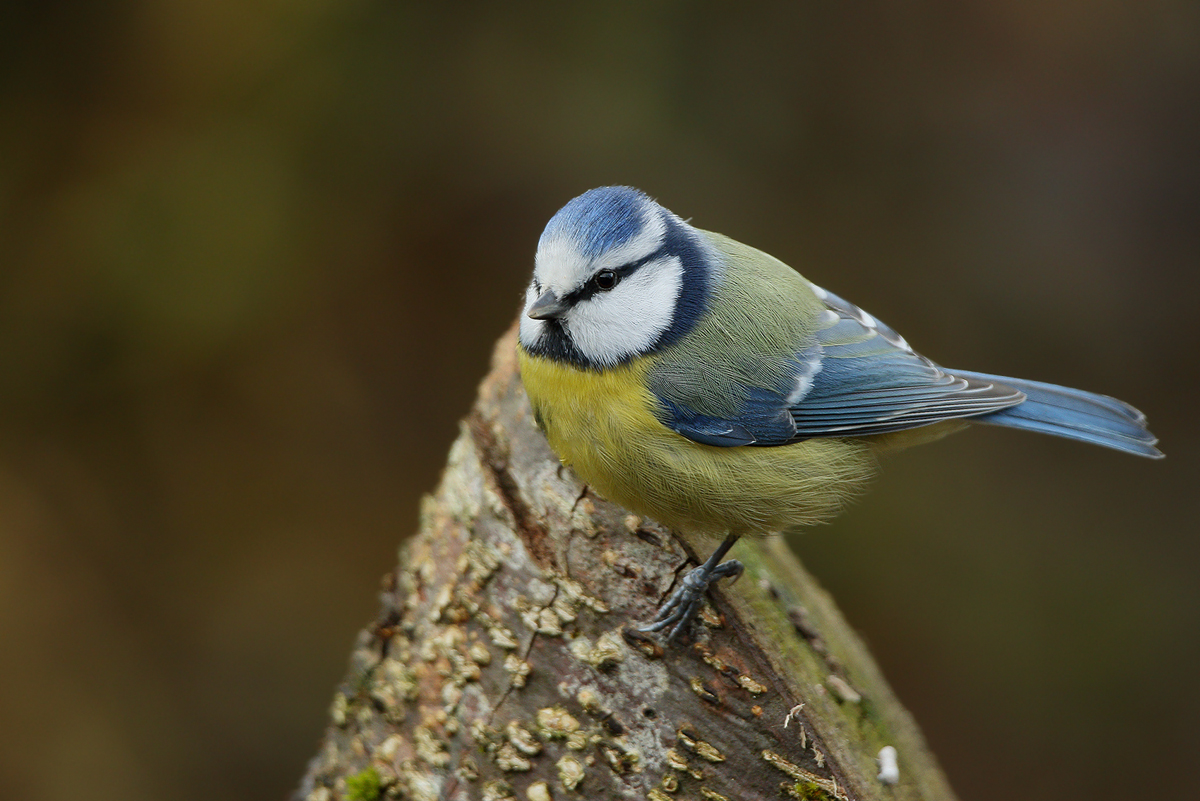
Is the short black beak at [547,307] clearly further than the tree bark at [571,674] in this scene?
Yes

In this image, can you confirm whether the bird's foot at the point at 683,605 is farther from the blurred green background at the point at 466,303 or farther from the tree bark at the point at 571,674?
the blurred green background at the point at 466,303

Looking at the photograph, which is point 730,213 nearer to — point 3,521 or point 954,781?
point 954,781

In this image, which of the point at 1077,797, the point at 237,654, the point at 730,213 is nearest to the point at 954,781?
the point at 1077,797

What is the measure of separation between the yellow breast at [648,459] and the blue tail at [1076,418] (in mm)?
526

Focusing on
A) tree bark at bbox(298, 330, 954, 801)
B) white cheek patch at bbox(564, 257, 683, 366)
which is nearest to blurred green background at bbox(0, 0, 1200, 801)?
tree bark at bbox(298, 330, 954, 801)

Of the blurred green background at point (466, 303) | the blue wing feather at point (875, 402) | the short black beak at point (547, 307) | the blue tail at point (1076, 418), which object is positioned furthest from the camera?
the blurred green background at point (466, 303)

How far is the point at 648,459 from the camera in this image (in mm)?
1638

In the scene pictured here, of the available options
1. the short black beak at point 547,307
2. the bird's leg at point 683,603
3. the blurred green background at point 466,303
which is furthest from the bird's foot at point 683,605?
the blurred green background at point 466,303

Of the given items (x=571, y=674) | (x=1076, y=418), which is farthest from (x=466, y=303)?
(x=1076, y=418)

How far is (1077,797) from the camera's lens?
3.22 meters

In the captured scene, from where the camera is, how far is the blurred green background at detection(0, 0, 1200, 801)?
111 inches

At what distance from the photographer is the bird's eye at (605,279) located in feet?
5.40

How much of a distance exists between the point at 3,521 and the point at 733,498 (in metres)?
2.44

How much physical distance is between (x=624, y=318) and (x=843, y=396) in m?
0.49
